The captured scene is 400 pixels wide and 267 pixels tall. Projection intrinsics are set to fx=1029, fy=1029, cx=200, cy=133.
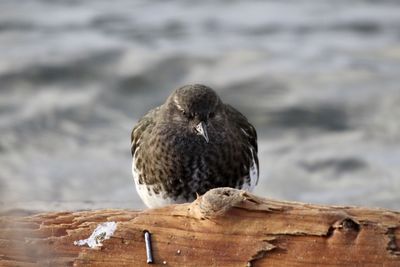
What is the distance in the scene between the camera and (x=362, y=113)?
9.69 metres

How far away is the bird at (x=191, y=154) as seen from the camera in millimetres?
4996

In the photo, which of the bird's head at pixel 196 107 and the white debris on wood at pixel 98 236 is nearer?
the white debris on wood at pixel 98 236

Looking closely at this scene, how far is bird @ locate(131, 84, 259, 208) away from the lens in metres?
5.00

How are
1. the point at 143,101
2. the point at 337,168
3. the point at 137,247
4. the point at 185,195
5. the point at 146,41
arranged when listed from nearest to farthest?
the point at 137,247, the point at 185,195, the point at 337,168, the point at 143,101, the point at 146,41

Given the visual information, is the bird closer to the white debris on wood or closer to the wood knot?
the white debris on wood

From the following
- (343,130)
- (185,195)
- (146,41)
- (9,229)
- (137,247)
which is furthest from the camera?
(146,41)

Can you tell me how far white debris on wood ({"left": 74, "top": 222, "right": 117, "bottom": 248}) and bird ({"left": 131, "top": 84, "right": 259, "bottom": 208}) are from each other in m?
1.17

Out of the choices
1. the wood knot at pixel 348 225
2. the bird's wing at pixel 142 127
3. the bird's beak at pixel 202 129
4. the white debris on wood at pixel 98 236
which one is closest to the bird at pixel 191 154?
the bird's beak at pixel 202 129

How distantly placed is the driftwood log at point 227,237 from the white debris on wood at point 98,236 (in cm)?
2

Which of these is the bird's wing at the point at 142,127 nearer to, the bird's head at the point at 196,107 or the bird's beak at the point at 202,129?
the bird's head at the point at 196,107

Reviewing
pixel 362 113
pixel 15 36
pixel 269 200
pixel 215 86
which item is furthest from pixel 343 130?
pixel 269 200

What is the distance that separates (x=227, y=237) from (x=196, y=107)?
5.13 feet

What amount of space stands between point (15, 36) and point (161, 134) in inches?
261

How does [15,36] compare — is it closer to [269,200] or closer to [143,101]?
[143,101]
